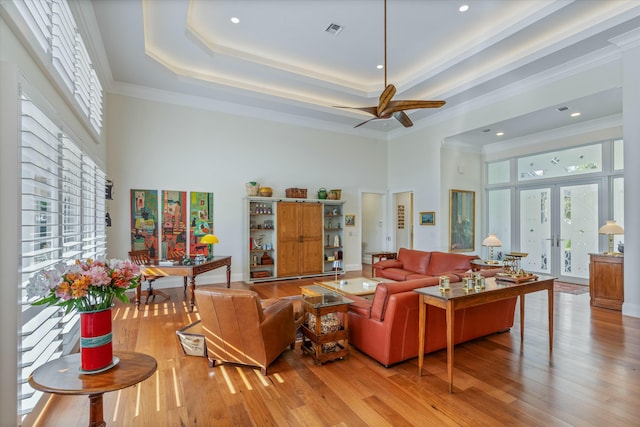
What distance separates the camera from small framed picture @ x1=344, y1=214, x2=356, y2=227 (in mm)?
8703

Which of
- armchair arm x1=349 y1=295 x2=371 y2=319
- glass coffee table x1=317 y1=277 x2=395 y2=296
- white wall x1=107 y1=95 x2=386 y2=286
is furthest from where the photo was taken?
white wall x1=107 y1=95 x2=386 y2=286

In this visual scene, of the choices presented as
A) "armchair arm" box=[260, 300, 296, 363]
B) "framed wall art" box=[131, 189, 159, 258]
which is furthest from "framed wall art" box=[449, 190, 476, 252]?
"framed wall art" box=[131, 189, 159, 258]

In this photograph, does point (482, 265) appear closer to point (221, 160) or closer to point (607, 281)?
point (607, 281)

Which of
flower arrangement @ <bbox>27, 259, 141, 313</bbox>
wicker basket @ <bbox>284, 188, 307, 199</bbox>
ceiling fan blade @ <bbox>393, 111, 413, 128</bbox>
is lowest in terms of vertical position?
flower arrangement @ <bbox>27, 259, 141, 313</bbox>

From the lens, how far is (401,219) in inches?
382

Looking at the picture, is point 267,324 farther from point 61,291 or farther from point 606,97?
point 606,97

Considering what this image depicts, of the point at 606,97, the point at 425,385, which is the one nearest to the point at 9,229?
the point at 425,385

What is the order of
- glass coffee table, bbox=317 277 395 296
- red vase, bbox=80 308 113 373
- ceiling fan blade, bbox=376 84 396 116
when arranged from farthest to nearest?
glass coffee table, bbox=317 277 395 296, ceiling fan blade, bbox=376 84 396 116, red vase, bbox=80 308 113 373

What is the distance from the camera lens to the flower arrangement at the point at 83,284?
1537 millimetres

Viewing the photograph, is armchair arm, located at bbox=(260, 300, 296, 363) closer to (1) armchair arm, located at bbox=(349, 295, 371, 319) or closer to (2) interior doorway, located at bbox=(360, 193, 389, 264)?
(1) armchair arm, located at bbox=(349, 295, 371, 319)

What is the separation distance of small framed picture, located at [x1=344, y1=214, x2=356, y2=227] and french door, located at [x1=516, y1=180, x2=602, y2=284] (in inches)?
166

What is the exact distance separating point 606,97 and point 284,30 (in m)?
5.45

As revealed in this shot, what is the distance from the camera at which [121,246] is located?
609 centimetres

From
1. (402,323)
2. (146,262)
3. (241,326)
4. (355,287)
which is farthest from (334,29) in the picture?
(146,262)
